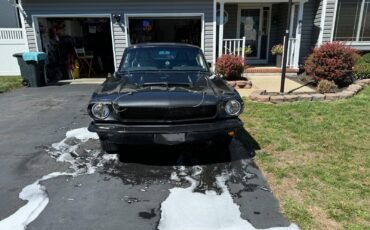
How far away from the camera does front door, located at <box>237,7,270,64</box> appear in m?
12.4

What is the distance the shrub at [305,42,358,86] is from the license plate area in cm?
627

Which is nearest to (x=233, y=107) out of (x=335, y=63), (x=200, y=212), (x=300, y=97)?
(x=200, y=212)

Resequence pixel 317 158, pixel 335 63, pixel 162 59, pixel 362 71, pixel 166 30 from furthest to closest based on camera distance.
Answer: pixel 166 30 → pixel 362 71 → pixel 335 63 → pixel 162 59 → pixel 317 158

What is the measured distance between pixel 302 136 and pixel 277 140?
1.62 ft

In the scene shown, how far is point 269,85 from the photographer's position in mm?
9242

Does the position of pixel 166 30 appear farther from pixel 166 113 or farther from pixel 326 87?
pixel 166 113

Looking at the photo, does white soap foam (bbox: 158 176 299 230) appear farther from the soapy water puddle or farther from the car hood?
the car hood

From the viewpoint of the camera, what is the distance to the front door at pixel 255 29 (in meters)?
12.4

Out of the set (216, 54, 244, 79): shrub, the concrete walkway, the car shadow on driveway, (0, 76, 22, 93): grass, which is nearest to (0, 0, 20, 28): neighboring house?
(0, 76, 22, 93): grass

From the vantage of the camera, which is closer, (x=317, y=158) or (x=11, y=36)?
(x=317, y=158)

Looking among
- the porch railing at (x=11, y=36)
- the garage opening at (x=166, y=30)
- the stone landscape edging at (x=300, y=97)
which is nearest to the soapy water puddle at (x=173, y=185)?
the stone landscape edging at (x=300, y=97)

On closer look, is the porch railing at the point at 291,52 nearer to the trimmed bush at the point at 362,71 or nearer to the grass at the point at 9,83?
the trimmed bush at the point at 362,71

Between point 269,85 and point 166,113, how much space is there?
21.1 feet

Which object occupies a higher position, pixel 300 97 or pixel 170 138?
pixel 170 138
